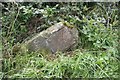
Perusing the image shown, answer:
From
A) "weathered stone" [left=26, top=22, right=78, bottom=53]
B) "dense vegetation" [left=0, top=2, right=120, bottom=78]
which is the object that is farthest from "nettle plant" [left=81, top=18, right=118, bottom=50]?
"weathered stone" [left=26, top=22, right=78, bottom=53]

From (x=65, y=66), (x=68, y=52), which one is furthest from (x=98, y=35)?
(x=65, y=66)

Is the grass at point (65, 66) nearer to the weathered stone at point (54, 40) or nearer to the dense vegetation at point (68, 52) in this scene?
the dense vegetation at point (68, 52)

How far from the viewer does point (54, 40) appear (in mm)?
2049

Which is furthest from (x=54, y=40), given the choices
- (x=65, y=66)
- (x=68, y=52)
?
(x=65, y=66)

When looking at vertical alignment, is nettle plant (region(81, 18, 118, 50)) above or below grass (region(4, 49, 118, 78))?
above

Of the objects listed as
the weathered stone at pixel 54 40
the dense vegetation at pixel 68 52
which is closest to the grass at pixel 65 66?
the dense vegetation at pixel 68 52

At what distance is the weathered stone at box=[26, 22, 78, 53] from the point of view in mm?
2041

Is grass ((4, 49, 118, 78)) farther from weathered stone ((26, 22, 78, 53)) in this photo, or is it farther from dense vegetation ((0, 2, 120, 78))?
weathered stone ((26, 22, 78, 53))

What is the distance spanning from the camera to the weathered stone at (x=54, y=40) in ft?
6.70

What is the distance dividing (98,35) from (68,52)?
231mm

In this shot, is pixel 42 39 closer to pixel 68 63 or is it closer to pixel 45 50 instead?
pixel 45 50

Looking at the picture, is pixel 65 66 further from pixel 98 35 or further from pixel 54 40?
pixel 98 35

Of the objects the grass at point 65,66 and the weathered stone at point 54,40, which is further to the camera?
the weathered stone at point 54,40

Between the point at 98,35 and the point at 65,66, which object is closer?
the point at 65,66
